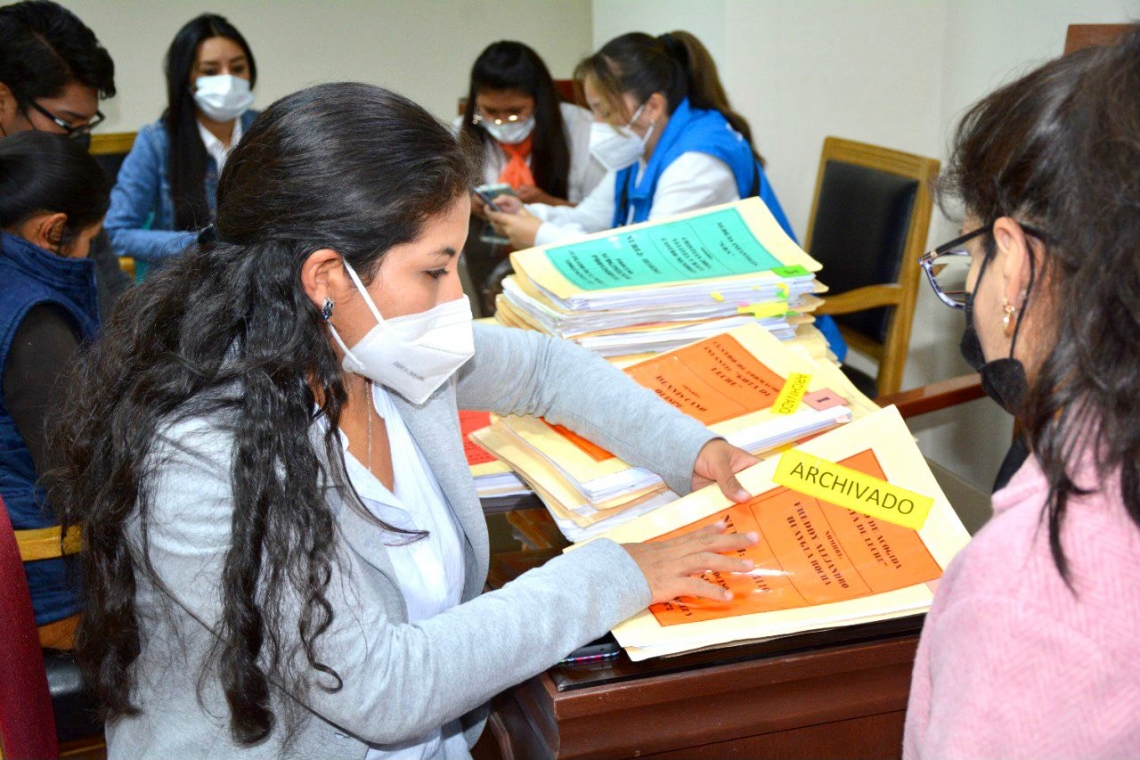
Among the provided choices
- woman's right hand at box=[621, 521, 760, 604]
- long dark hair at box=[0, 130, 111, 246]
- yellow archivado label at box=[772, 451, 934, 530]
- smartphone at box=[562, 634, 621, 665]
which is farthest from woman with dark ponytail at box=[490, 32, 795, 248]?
smartphone at box=[562, 634, 621, 665]

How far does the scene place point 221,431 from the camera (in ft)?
2.91

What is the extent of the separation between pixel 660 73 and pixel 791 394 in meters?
1.28

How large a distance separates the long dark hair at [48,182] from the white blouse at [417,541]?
0.91m

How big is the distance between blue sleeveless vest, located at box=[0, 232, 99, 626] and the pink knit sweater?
1.21m

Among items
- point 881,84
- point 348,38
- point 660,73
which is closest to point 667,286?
point 660,73

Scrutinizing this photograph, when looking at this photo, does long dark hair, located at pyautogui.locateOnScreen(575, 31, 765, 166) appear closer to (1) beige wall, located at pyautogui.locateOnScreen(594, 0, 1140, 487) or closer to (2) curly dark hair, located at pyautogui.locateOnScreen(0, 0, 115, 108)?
(1) beige wall, located at pyautogui.locateOnScreen(594, 0, 1140, 487)

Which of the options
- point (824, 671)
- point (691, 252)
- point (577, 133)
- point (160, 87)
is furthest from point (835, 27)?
point (160, 87)

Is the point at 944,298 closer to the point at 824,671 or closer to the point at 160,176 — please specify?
the point at 824,671

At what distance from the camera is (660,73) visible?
7.63ft

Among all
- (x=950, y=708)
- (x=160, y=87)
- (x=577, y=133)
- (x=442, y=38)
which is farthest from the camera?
(x=442, y=38)

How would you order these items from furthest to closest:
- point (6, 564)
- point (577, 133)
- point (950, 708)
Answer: point (577, 133)
point (6, 564)
point (950, 708)

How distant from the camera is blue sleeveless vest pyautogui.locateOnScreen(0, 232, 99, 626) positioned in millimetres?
1460

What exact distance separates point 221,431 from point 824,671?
581 mm

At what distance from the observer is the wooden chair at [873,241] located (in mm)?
2156
